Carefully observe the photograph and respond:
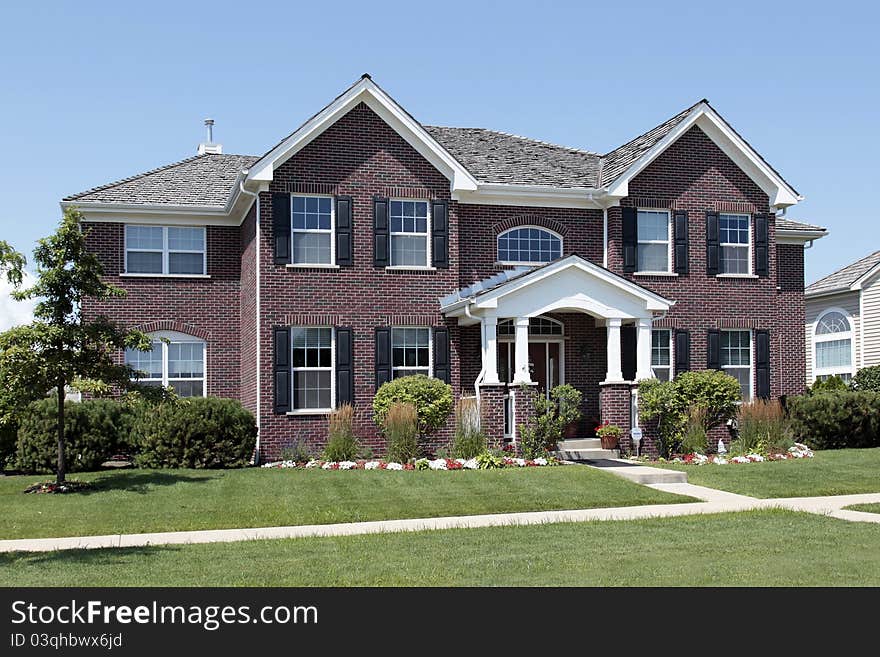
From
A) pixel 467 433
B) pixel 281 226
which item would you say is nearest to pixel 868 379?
pixel 467 433

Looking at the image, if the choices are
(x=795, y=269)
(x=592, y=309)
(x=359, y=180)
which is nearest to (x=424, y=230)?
(x=359, y=180)

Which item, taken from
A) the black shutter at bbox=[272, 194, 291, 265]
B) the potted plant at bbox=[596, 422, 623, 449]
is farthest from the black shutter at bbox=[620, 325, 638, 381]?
the black shutter at bbox=[272, 194, 291, 265]

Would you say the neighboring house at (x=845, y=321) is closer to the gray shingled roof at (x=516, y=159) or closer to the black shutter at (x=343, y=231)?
the gray shingled roof at (x=516, y=159)

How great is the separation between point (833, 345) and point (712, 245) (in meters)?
11.7

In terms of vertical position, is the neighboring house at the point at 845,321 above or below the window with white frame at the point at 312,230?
below

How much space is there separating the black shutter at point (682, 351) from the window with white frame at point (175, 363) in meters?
11.1

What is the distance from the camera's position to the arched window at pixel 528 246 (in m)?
23.0

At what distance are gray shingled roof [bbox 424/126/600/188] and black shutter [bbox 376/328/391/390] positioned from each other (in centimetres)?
426

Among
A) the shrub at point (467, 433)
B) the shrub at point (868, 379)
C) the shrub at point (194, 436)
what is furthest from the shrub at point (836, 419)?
the shrub at point (194, 436)

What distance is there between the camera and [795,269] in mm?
26078

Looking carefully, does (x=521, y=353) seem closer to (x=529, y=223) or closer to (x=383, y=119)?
(x=529, y=223)

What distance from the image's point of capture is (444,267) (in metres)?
21.8
